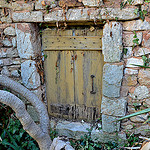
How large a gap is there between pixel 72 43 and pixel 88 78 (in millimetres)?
605

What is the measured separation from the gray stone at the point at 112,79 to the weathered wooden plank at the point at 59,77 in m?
0.58

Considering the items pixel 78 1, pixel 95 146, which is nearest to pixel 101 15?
pixel 78 1

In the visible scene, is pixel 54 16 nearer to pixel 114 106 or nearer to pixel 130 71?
pixel 130 71

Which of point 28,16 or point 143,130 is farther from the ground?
point 28,16

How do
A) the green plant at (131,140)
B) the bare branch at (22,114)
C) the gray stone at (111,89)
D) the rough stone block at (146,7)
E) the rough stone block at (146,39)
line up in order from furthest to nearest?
the green plant at (131,140)
the gray stone at (111,89)
the rough stone block at (146,39)
the rough stone block at (146,7)
the bare branch at (22,114)

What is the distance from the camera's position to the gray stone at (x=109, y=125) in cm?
246

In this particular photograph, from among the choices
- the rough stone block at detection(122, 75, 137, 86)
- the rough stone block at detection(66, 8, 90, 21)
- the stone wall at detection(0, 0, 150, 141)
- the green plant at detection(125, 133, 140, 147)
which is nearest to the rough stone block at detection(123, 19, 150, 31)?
the stone wall at detection(0, 0, 150, 141)

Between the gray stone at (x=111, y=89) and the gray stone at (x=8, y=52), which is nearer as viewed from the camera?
the gray stone at (x=111, y=89)

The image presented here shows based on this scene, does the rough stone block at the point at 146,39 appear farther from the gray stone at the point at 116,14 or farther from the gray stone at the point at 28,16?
the gray stone at the point at 28,16

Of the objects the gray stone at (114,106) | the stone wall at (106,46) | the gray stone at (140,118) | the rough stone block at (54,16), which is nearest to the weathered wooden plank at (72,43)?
the stone wall at (106,46)

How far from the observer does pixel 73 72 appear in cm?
262

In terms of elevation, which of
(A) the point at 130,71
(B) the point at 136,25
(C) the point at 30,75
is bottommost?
(C) the point at 30,75

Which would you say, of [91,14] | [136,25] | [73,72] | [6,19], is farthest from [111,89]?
[6,19]

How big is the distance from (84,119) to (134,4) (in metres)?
1.94
